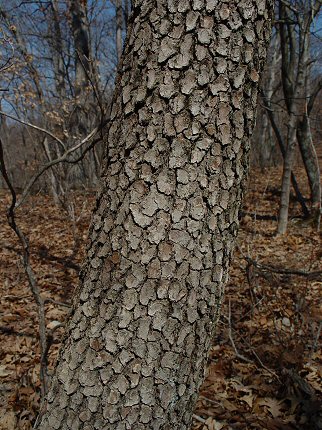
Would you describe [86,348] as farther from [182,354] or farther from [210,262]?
[210,262]

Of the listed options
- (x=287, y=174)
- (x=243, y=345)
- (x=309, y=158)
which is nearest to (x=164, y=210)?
(x=243, y=345)

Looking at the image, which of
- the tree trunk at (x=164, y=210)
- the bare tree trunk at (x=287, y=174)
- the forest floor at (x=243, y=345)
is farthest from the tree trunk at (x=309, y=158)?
the tree trunk at (x=164, y=210)

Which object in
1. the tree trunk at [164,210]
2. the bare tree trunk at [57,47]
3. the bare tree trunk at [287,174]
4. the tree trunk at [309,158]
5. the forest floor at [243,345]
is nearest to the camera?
the tree trunk at [164,210]

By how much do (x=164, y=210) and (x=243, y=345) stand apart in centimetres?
242

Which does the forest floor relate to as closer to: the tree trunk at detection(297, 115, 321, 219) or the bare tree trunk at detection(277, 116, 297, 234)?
the bare tree trunk at detection(277, 116, 297, 234)

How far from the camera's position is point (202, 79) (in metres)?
1.09

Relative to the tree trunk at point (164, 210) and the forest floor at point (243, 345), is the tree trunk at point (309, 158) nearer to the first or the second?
the forest floor at point (243, 345)

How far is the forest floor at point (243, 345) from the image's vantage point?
2.31 metres

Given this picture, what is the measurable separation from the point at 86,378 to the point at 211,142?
98 centimetres

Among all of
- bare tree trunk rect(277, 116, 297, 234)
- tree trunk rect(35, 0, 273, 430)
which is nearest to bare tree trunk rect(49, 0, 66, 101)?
bare tree trunk rect(277, 116, 297, 234)

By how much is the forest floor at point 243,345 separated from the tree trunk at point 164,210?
941 millimetres

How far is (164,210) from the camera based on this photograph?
1154 millimetres

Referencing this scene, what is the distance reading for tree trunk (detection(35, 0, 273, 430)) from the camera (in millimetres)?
1104

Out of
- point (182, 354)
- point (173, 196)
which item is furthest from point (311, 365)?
point (173, 196)
